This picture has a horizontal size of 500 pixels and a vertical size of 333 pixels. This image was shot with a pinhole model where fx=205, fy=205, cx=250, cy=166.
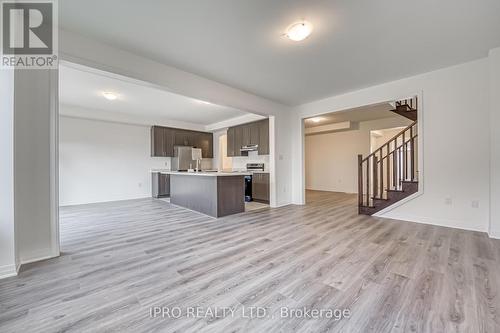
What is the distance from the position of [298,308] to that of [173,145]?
6.69 meters

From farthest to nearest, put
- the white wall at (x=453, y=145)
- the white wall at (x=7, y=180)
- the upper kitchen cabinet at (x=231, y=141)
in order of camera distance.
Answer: the upper kitchen cabinet at (x=231, y=141), the white wall at (x=453, y=145), the white wall at (x=7, y=180)

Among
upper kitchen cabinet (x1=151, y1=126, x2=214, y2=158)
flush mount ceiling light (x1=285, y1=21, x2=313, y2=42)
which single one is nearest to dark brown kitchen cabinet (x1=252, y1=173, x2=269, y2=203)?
upper kitchen cabinet (x1=151, y1=126, x2=214, y2=158)

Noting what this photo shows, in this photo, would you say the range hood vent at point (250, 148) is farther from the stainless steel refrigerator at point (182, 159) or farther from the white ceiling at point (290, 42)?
the white ceiling at point (290, 42)

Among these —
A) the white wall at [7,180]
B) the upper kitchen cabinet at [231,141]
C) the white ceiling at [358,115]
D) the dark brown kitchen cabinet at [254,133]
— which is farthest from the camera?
the upper kitchen cabinet at [231,141]

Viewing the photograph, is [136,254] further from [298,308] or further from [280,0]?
[280,0]

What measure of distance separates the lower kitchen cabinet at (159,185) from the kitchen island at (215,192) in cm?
214

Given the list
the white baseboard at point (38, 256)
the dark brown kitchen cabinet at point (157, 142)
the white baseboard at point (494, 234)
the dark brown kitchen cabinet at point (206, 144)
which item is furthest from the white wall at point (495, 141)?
the dark brown kitchen cabinet at point (157, 142)

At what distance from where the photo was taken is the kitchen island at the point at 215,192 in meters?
4.07

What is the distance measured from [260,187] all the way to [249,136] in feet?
5.35

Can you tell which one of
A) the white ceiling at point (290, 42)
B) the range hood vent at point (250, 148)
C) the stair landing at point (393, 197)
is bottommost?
the stair landing at point (393, 197)

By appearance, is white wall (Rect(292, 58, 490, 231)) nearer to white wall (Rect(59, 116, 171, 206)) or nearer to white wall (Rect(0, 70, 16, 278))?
white wall (Rect(0, 70, 16, 278))

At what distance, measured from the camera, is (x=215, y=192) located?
4.06 meters

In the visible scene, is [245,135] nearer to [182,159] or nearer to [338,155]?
[182,159]

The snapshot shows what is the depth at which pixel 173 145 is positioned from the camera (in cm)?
716
